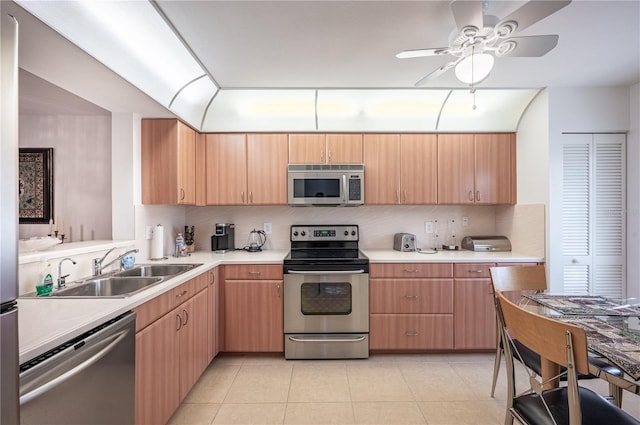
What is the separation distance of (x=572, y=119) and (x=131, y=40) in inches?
137

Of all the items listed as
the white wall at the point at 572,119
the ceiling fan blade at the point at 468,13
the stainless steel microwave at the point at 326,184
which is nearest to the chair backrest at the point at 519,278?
the white wall at the point at 572,119

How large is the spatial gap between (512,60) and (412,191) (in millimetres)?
1358

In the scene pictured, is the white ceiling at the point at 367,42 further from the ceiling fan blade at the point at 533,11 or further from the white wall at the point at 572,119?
the ceiling fan blade at the point at 533,11

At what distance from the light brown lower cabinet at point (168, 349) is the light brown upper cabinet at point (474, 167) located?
2.47 meters

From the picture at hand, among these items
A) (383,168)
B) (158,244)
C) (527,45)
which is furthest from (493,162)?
(158,244)

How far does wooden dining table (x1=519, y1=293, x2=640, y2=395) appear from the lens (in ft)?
3.38

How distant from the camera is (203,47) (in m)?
2.13

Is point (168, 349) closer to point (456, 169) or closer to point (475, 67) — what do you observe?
point (475, 67)

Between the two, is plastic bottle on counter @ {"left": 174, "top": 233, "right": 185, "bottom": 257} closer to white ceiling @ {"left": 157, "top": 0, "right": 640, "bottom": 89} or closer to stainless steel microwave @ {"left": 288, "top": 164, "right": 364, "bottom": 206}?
stainless steel microwave @ {"left": 288, "top": 164, "right": 364, "bottom": 206}

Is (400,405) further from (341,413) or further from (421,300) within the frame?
(421,300)

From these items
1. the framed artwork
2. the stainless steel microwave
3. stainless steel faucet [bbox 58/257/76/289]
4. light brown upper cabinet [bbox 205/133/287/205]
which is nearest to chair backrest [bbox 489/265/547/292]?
the stainless steel microwave

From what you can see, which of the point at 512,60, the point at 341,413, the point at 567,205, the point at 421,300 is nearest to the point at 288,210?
the point at 421,300

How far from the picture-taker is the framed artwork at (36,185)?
2.64 m

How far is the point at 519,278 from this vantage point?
2.19m
